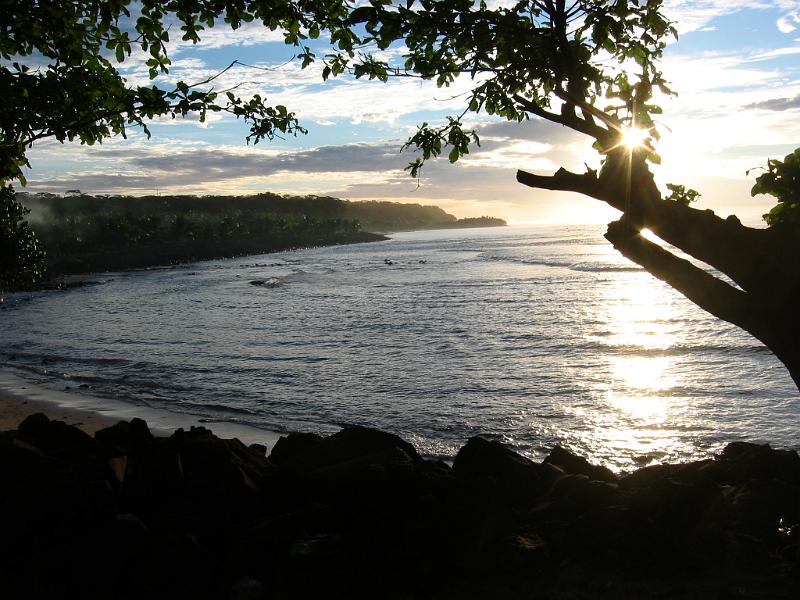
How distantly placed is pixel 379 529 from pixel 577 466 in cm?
320

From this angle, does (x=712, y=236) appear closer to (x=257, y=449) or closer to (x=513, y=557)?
(x=513, y=557)

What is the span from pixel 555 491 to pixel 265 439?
7.83 metres

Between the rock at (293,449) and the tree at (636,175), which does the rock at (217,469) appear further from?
the tree at (636,175)

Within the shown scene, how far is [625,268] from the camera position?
68.3m

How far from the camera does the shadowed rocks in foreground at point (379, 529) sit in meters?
5.80

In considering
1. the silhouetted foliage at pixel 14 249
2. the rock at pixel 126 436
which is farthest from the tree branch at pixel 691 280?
the silhouetted foliage at pixel 14 249

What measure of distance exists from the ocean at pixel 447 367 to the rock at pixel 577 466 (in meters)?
3.75

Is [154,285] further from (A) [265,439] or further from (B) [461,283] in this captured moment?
(A) [265,439]

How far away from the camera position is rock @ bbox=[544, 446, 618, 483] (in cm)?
831

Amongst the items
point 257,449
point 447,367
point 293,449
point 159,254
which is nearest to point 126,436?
point 257,449

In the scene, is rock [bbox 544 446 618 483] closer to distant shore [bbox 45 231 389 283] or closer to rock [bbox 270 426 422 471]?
rock [bbox 270 426 422 471]

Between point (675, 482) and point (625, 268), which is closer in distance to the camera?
point (675, 482)

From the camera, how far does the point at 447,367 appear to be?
21547 millimetres

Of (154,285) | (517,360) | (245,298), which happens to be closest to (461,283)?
(245,298)
